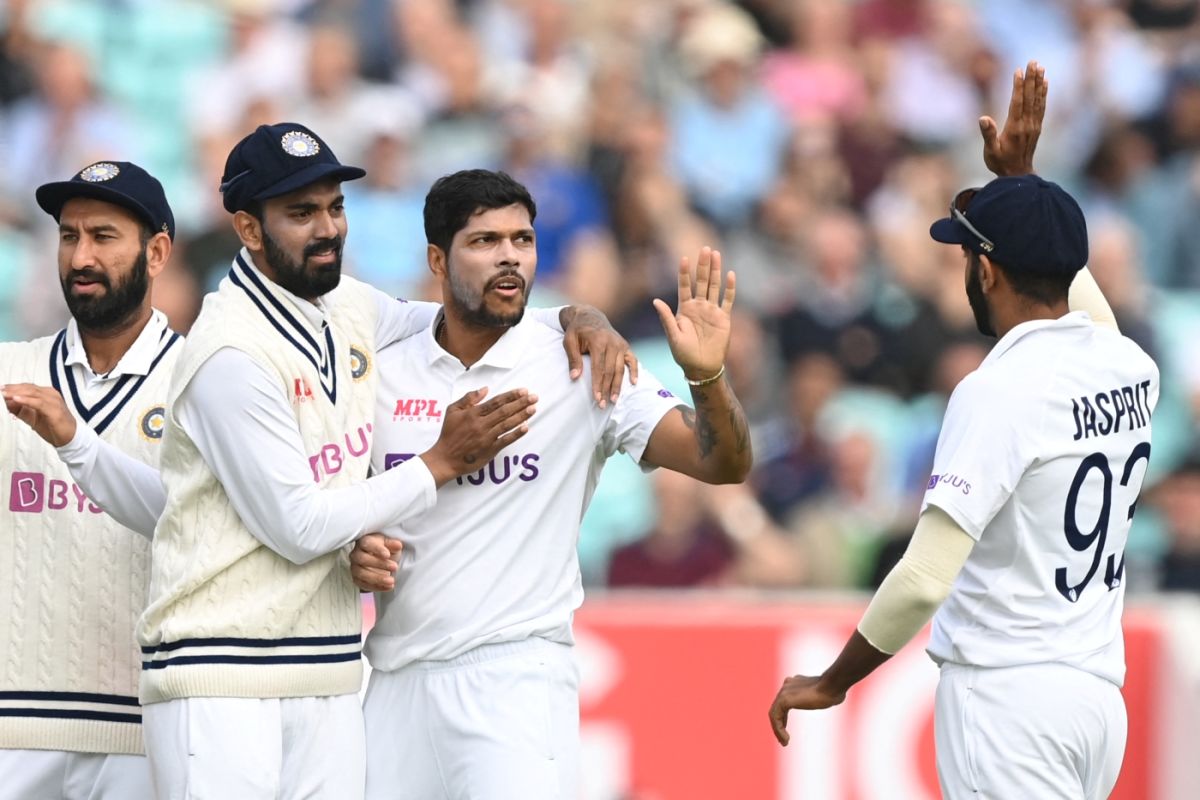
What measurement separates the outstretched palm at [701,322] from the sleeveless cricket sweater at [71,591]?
4.56 feet

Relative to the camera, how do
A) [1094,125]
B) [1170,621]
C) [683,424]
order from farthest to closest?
1. [1094,125]
2. [1170,621]
3. [683,424]

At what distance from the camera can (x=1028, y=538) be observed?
4.83 metres

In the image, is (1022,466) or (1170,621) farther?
(1170,621)

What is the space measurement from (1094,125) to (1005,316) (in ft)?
22.6

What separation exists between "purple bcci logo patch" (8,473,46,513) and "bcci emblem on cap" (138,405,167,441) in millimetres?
295

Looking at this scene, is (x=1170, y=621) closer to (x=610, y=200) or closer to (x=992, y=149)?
(x=992, y=149)

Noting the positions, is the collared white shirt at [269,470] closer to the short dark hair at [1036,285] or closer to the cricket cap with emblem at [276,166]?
the cricket cap with emblem at [276,166]

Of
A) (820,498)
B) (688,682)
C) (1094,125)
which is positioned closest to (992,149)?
(688,682)

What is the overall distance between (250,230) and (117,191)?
424 mm

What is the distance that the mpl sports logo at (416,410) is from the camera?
5.26 meters

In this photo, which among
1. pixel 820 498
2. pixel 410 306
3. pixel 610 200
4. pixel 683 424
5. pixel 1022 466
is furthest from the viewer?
pixel 610 200

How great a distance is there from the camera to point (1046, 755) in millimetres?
4820

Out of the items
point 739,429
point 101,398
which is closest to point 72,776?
point 101,398

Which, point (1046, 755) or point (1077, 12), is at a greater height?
point (1077, 12)
